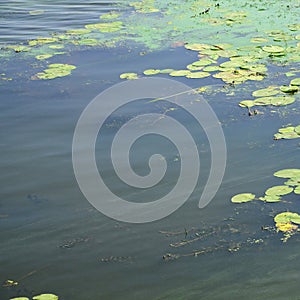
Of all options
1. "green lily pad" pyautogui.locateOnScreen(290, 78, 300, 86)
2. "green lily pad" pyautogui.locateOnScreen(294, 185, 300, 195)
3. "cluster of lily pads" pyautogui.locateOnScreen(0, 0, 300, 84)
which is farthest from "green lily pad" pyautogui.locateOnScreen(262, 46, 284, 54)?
"green lily pad" pyautogui.locateOnScreen(294, 185, 300, 195)

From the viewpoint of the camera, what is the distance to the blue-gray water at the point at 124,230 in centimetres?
285

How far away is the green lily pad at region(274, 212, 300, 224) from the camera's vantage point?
10.4ft

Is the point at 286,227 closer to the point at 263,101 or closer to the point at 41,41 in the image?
the point at 263,101

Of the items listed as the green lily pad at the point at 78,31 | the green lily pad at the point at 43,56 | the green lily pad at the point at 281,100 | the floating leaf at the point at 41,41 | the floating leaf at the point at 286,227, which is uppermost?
the green lily pad at the point at 78,31

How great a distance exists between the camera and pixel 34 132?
14.5ft

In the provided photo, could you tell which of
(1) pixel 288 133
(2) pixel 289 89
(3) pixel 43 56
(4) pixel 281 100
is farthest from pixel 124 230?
(3) pixel 43 56

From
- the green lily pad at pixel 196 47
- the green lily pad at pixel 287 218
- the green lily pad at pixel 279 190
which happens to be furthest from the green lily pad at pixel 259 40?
the green lily pad at pixel 287 218

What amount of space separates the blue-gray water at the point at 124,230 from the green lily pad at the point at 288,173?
0.05m

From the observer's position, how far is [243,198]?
3443 mm

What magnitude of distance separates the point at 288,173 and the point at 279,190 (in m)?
0.21

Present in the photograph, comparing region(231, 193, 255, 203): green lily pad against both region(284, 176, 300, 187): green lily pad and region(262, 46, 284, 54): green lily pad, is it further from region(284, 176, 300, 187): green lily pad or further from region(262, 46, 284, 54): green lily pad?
region(262, 46, 284, 54): green lily pad

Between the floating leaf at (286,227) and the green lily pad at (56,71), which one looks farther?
the green lily pad at (56,71)

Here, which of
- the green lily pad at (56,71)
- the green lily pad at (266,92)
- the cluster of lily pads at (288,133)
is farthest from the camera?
the green lily pad at (56,71)

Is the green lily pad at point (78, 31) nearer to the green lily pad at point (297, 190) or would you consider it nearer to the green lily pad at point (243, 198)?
the green lily pad at point (243, 198)
